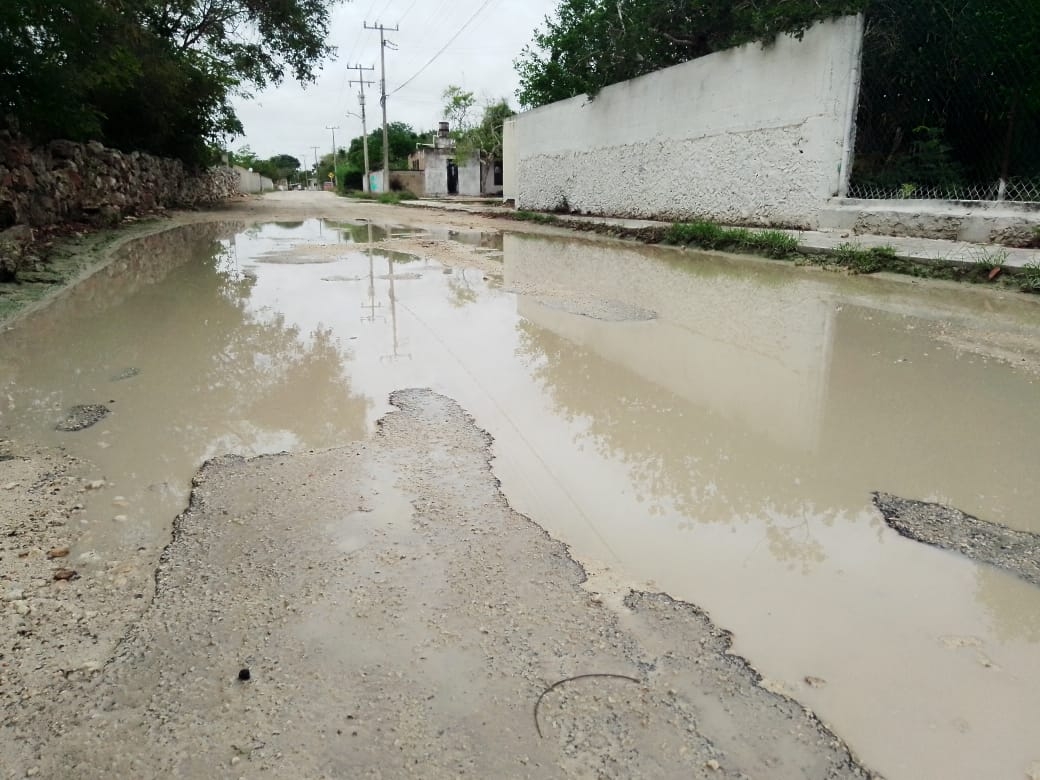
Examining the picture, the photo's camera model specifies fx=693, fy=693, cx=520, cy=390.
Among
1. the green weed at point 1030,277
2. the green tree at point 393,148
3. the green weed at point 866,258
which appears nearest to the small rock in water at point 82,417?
the green weed at point 1030,277

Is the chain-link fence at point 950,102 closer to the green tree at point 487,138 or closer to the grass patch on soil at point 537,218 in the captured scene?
the grass patch on soil at point 537,218

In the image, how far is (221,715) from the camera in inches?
66.9

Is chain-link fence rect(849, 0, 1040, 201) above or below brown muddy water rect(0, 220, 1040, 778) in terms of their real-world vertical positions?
above

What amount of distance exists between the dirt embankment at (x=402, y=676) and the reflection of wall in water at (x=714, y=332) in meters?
1.88

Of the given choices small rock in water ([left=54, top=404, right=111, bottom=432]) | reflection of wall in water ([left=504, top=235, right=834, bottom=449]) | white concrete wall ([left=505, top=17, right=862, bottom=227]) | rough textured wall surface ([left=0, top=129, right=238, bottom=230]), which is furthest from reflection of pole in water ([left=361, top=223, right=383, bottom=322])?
white concrete wall ([left=505, top=17, right=862, bottom=227])

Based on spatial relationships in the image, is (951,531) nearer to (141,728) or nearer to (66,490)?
(141,728)

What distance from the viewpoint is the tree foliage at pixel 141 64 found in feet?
29.1

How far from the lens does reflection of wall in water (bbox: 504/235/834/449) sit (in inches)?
162

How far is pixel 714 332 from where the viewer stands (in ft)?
18.9

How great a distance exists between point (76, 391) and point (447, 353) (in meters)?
2.33

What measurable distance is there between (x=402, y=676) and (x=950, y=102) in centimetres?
1168

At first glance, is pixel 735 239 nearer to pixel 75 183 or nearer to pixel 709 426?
pixel 709 426

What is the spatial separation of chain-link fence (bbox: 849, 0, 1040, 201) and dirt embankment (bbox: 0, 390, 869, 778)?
31.1 feet

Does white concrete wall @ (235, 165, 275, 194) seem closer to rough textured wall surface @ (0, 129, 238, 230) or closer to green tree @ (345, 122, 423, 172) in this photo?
green tree @ (345, 122, 423, 172)
